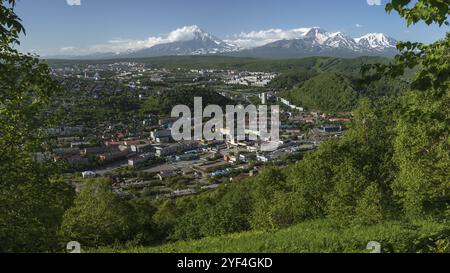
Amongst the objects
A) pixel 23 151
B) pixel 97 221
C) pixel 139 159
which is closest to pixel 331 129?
pixel 139 159

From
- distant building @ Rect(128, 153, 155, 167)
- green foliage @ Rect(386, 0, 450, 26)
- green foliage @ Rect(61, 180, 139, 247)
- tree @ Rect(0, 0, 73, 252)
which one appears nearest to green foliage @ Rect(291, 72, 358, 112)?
distant building @ Rect(128, 153, 155, 167)

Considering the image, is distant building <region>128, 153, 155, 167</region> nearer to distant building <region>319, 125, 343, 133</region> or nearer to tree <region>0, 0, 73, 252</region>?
distant building <region>319, 125, 343, 133</region>

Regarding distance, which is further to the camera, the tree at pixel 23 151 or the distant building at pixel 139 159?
the distant building at pixel 139 159

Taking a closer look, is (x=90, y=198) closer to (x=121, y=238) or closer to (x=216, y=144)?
(x=121, y=238)

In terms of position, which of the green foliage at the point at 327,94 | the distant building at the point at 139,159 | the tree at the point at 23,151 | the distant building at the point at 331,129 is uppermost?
the tree at the point at 23,151

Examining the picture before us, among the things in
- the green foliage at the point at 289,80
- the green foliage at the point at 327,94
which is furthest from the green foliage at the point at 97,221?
the green foliage at the point at 289,80

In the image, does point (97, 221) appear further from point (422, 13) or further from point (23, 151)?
point (422, 13)

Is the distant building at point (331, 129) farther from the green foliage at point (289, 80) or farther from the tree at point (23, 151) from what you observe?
the tree at point (23, 151)
